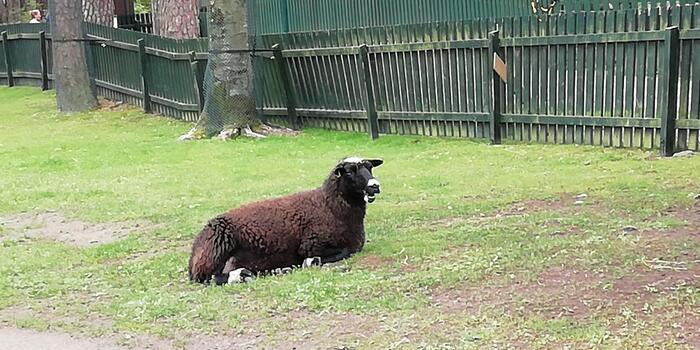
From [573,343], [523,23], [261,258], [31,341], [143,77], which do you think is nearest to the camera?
[573,343]

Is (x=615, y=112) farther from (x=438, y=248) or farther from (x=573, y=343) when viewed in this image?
(x=573, y=343)

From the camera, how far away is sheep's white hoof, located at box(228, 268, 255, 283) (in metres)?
6.65

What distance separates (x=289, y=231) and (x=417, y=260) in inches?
38.6

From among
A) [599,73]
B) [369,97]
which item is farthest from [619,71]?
[369,97]

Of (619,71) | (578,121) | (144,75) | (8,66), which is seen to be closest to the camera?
(619,71)

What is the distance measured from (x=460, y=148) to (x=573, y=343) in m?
8.55

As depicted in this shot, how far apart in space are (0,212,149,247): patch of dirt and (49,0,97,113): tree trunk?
11276 mm

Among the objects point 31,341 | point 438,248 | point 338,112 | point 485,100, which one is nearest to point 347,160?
point 438,248

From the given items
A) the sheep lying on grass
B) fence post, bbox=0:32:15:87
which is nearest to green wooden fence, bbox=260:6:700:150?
the sheep lying on grass

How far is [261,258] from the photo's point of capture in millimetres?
6871

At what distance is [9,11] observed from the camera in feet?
119

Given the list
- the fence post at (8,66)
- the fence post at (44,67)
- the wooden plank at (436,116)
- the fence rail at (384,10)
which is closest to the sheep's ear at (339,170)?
the wooden plank at (436,116)

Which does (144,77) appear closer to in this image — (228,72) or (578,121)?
(228,72)

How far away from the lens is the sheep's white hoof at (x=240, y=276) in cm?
Answer: 665
